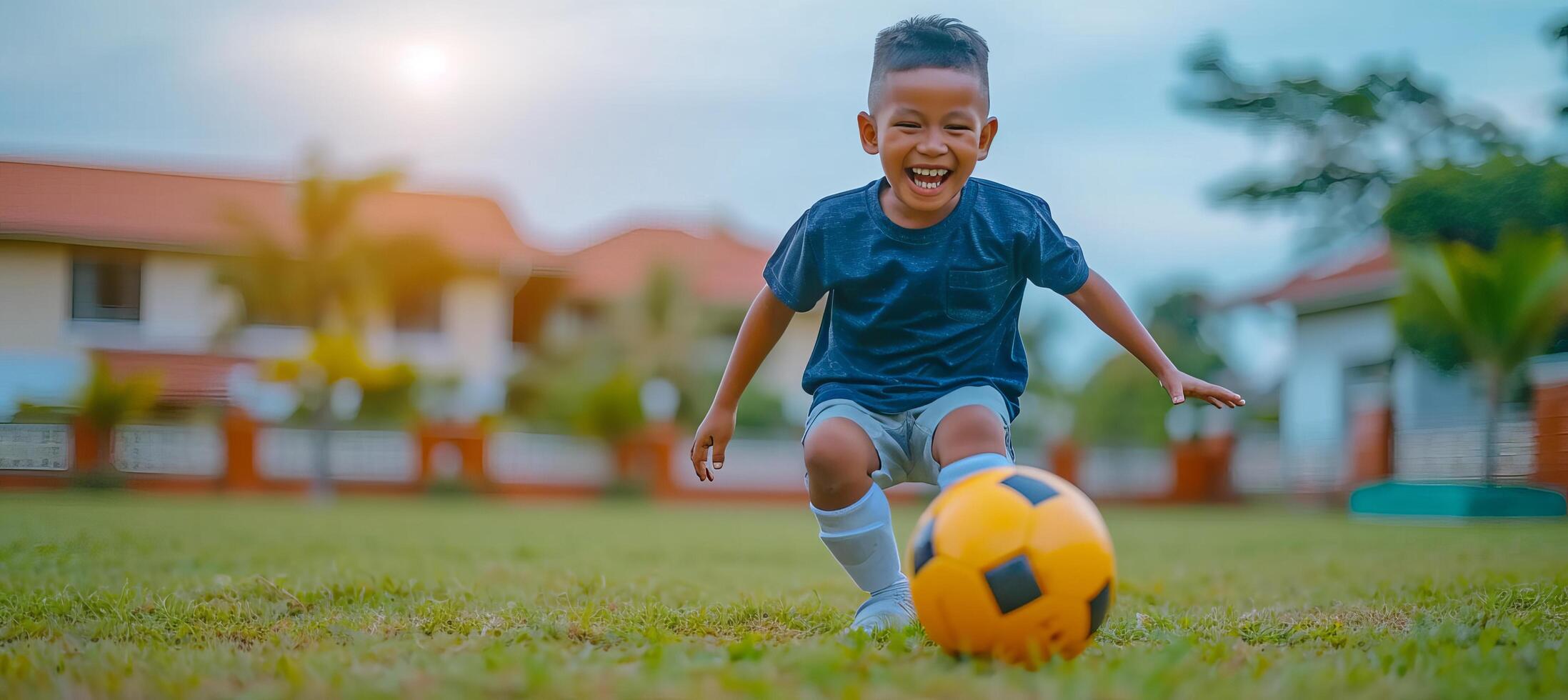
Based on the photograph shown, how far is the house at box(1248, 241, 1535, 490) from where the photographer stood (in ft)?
48.4

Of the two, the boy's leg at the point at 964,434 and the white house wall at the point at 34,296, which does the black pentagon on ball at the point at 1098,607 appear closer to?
the boy's leg at the point at 964,434

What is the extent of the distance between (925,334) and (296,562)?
10.4 ft

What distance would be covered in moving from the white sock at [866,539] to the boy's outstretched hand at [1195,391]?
0.73 meters

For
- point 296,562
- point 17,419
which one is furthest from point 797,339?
point 296,562

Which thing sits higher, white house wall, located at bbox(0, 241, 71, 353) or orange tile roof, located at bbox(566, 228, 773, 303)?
orange tile roof, located at bbox(566, 228, 773, 303)

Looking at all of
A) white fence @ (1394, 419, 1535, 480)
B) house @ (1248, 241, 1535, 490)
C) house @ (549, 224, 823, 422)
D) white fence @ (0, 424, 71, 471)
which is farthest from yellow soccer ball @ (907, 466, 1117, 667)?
house @ (549, 224, 823, 422)

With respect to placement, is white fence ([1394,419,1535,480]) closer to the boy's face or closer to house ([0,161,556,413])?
the boy's face

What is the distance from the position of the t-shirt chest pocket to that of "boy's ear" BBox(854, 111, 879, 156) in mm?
374

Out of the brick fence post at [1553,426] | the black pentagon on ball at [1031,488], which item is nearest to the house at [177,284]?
the black pentagon on ball at [1031,488]

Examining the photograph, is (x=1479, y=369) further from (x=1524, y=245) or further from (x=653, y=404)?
(x=653, y=404)

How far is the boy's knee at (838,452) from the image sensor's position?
2896 millimetres

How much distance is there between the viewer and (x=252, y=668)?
90.0 inches

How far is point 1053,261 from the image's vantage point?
300 cm

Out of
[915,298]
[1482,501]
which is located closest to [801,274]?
[915,298]
